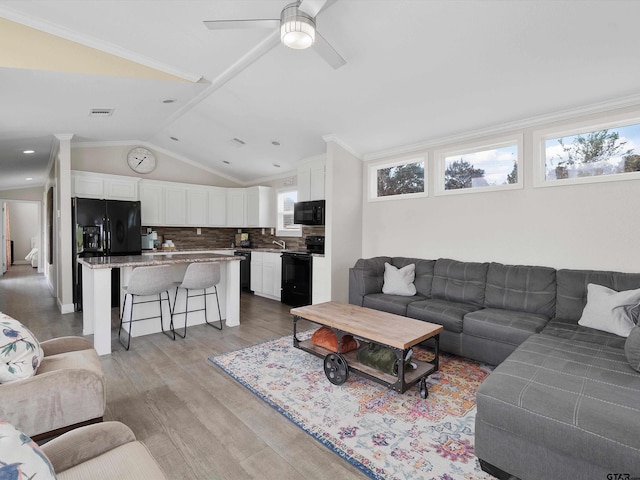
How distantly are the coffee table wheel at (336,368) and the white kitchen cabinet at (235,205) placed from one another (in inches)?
201

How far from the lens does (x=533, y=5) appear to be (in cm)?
221

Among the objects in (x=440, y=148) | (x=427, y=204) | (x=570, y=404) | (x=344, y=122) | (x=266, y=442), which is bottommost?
(x=266, y=442)

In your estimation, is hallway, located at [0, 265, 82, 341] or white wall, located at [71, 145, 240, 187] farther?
white wall, located at [71, 145, 240, 187]

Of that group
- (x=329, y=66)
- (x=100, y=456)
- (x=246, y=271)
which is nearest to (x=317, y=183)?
(x=329, y=66)

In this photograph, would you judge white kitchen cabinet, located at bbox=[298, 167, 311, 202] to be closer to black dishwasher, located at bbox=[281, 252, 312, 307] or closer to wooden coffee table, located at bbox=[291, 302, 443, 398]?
black dishwasher, located at bbox=[281, 252, 312, 307]

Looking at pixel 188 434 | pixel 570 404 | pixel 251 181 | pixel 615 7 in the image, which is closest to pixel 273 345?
pixel 188 434

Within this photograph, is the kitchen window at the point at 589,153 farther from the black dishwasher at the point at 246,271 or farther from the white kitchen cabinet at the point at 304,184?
the black dishwasher at the point at 246,271

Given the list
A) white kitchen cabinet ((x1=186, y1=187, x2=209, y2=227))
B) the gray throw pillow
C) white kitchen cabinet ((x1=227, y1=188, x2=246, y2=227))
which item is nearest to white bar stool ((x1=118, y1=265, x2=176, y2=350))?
white kitchen cabinet ((x1=186, y1=187, x2=209, y2=227))

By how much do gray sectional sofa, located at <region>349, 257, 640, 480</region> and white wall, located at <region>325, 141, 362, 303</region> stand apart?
1.08 m

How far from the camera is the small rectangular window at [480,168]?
3783 millimetres

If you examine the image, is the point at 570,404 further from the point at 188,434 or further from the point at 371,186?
the point at 371,186

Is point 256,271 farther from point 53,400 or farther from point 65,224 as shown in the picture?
point 53,400

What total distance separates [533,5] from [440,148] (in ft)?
7.15

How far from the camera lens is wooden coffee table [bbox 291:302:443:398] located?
2.38 metres
